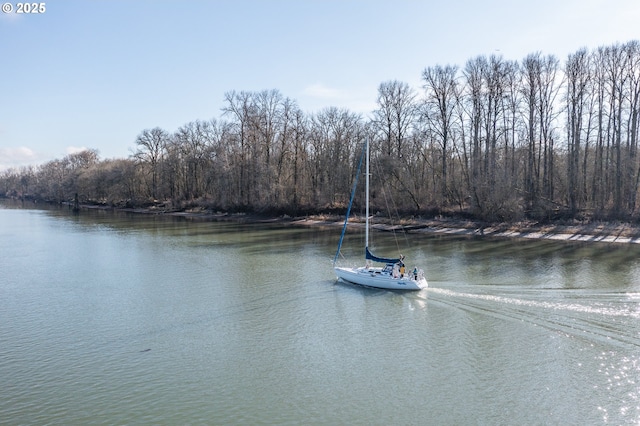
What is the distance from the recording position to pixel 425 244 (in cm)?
4278

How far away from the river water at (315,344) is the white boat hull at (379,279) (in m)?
0.48

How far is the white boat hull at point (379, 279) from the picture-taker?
2428 cm

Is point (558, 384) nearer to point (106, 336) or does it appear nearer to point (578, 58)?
point (106, 336)

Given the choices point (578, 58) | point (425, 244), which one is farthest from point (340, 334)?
point (578, 58)

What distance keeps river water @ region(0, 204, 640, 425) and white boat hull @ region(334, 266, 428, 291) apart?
48 cm

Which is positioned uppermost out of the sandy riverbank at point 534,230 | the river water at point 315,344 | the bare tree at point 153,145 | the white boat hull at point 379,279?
the bare tree at point 153,145

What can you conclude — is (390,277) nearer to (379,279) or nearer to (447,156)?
(379,279)

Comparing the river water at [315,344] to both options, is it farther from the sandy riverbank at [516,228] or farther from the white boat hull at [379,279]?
the sandy riverbank at [516,228]

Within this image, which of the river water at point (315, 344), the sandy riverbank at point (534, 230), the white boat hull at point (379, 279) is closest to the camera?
the river water at point (315, 344)

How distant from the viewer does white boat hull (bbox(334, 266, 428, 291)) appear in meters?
24.3

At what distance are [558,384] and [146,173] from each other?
101344mm

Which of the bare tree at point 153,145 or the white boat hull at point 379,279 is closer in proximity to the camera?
the white boat hull at point 379,279

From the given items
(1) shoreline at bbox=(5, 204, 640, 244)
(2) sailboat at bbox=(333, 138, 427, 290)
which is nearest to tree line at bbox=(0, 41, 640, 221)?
(1) shoreline at bbox=(5, 204, 640, 244)

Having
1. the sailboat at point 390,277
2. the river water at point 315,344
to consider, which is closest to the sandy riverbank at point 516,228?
the river water at point 315,344
